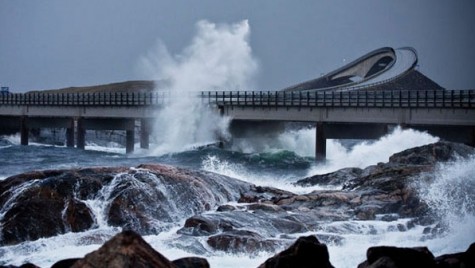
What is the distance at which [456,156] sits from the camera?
1446 inches

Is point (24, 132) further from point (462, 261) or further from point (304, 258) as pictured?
point (462, 261)

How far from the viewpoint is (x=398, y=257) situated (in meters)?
15.0

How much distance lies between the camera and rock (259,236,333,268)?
1538cm

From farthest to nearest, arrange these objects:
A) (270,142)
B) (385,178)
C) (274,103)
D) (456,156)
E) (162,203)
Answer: (270,142) < (274,103) < (456,156) < (385,178) < (162,203)

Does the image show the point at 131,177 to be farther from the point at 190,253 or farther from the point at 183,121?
the point at 183,121

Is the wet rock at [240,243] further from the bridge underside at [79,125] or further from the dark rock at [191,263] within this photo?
the bridge underside at [79,125]

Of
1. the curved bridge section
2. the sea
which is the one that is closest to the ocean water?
the sea

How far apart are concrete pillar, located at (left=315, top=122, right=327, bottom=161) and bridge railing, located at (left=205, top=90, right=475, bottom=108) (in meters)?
1.93

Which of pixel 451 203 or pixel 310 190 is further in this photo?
pixel 310 190

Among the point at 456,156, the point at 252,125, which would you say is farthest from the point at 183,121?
the point at 456,156

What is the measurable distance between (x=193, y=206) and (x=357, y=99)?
3458 cm

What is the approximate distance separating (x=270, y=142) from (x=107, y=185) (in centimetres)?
4487

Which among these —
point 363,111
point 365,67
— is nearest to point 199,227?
point 363,111

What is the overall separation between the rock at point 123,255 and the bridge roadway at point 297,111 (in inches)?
1583
